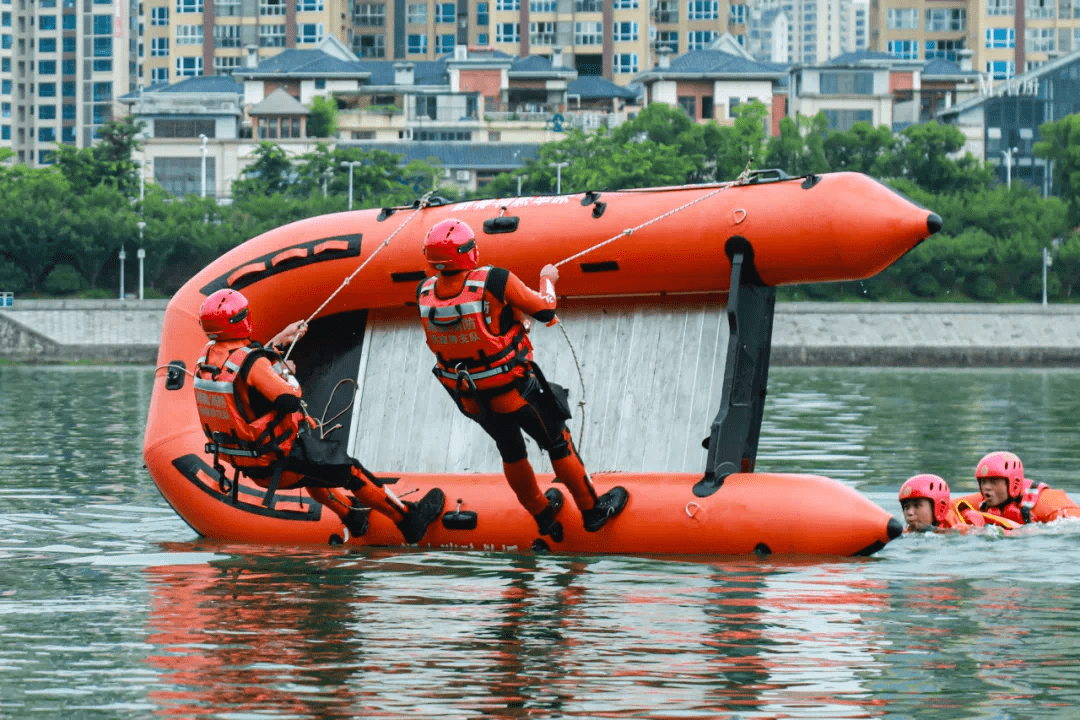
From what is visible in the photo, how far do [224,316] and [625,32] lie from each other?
340 feet

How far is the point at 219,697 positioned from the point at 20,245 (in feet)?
194

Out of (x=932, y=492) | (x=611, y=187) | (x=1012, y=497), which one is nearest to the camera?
(x=932, y=492)

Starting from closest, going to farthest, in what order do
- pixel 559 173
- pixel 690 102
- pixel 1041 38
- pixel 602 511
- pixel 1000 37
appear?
pixel 602 511, pixel 559 173, pixel 690 102, pixel 1000 37, pixel 1041 38

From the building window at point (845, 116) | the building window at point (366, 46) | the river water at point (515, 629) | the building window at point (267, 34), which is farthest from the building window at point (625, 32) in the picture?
the river water at point (515, 629)

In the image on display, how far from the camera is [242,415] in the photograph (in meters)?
11.4

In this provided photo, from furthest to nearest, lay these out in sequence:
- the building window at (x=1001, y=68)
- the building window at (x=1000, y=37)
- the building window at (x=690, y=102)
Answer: the building window at (x=1000, y=37) < the building window at (x=1001, y=68) < the building window at (x=690, y=102)

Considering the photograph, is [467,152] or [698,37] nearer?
[467,152]

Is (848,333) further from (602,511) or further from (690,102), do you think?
(602,511)

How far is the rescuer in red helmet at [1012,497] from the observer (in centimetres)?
1324

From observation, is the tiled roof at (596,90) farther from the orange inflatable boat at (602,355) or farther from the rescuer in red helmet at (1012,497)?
the rescuer in red helmet at (1012,497)

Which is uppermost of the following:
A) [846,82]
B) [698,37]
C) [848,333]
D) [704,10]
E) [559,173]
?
[704,10]


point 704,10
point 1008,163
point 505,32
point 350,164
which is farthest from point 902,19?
point 350,164

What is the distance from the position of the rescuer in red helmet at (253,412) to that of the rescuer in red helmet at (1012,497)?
4768 millimetres

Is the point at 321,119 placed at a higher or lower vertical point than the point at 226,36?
lower
